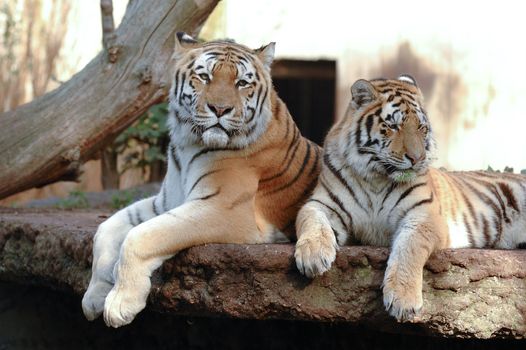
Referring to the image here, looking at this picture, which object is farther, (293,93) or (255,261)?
(293,93)

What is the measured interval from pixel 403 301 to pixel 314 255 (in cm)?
39

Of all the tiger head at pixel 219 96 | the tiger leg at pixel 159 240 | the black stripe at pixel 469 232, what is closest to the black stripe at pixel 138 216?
the tiger head at pixel 219 96

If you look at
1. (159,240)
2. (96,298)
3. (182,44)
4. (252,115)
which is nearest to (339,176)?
(252,115)

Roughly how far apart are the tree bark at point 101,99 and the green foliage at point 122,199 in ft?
4.57

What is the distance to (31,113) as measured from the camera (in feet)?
18.9

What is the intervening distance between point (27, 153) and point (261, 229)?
7.01 ft

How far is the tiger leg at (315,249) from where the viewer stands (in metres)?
3.58

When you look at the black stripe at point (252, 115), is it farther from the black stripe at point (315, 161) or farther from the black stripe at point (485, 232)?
the black stripe at point (485, 232)

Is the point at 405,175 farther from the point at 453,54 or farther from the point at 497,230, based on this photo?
the point at 453,54

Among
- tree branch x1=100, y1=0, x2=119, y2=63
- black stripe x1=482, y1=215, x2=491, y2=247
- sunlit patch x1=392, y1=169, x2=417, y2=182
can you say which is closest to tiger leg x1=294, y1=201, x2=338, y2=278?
sunlit patch x1=392, y1=169, x2=417, y2=182

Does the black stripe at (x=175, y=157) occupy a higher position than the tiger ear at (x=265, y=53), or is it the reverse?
the tiger ear at (x=265, y=53)

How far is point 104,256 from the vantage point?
13.0 feet

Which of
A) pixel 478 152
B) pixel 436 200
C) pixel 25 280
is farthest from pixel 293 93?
pixel 436 200

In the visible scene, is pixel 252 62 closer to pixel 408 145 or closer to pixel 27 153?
pixel 408 145
